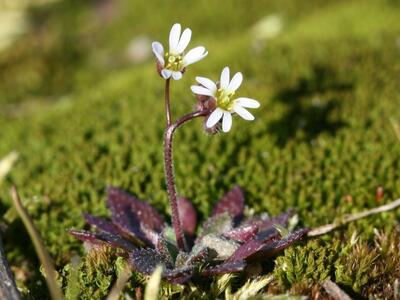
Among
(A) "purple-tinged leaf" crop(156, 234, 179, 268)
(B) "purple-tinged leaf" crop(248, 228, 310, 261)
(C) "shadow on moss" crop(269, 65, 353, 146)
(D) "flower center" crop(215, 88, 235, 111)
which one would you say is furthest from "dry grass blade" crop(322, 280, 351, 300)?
(C) "shadow on moss" crop(269, 65, 353, 146)

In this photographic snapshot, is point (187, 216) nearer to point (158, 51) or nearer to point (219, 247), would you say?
point (219, 247)

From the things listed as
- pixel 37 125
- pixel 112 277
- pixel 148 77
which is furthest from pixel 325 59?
pixel 112 277

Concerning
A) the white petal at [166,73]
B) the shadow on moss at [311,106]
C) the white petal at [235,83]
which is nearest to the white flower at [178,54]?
the white petal at [166,73]

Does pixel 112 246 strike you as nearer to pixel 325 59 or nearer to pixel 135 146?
pixel 135 146

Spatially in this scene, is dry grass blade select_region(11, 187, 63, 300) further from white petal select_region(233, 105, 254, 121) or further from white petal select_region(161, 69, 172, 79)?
white petal select_region(233, 105, 254, 121)

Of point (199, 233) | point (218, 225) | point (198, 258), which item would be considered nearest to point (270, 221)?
point (218, 225)

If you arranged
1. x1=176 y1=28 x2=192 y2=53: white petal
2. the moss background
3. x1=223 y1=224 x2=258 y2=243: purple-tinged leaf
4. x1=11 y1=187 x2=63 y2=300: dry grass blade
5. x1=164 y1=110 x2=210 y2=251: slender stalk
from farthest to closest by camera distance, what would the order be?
the moss background, x1=223 y1=224 x2=258 y2=243: purple-tinged leaf, x1=176 y1=28 x2=192 y2=53: white petal, x1=164 y1=110 x2=210 y2=251: slender stalk, x1=11 y1=187 x2=63 y2=300: dry grass blade
